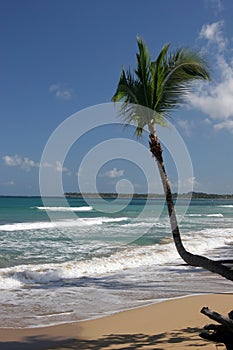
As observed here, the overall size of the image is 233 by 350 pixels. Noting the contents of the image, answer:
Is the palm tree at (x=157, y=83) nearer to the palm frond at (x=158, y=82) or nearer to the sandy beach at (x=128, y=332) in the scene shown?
the palm frond at (x=158, y=82)

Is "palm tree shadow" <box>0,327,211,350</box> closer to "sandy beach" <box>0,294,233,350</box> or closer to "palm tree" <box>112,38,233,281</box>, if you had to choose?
"sandy beach" <box>0,294,233,350</box>

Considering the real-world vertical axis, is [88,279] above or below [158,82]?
below

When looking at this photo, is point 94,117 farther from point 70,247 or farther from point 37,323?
point 70,247

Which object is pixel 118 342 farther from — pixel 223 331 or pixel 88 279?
pixel 88 279

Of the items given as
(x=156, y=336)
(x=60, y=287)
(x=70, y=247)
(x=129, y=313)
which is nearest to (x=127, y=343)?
(x=156, y=336)

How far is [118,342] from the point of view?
21.9 feet

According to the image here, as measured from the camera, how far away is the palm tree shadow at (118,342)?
20.9ft

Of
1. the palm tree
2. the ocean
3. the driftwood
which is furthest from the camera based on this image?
the ocean

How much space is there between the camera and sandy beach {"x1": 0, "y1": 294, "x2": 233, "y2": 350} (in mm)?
6480

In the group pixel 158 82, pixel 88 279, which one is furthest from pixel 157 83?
pixel 88 279

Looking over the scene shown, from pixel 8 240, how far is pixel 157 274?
42.8 ft

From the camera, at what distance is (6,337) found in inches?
279

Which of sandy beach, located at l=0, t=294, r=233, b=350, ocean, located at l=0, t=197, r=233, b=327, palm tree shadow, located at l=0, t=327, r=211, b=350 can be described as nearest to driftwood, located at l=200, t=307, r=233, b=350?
sandy beach, located at l=0, t=294, r=233, b=350

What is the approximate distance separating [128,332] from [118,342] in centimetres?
57
